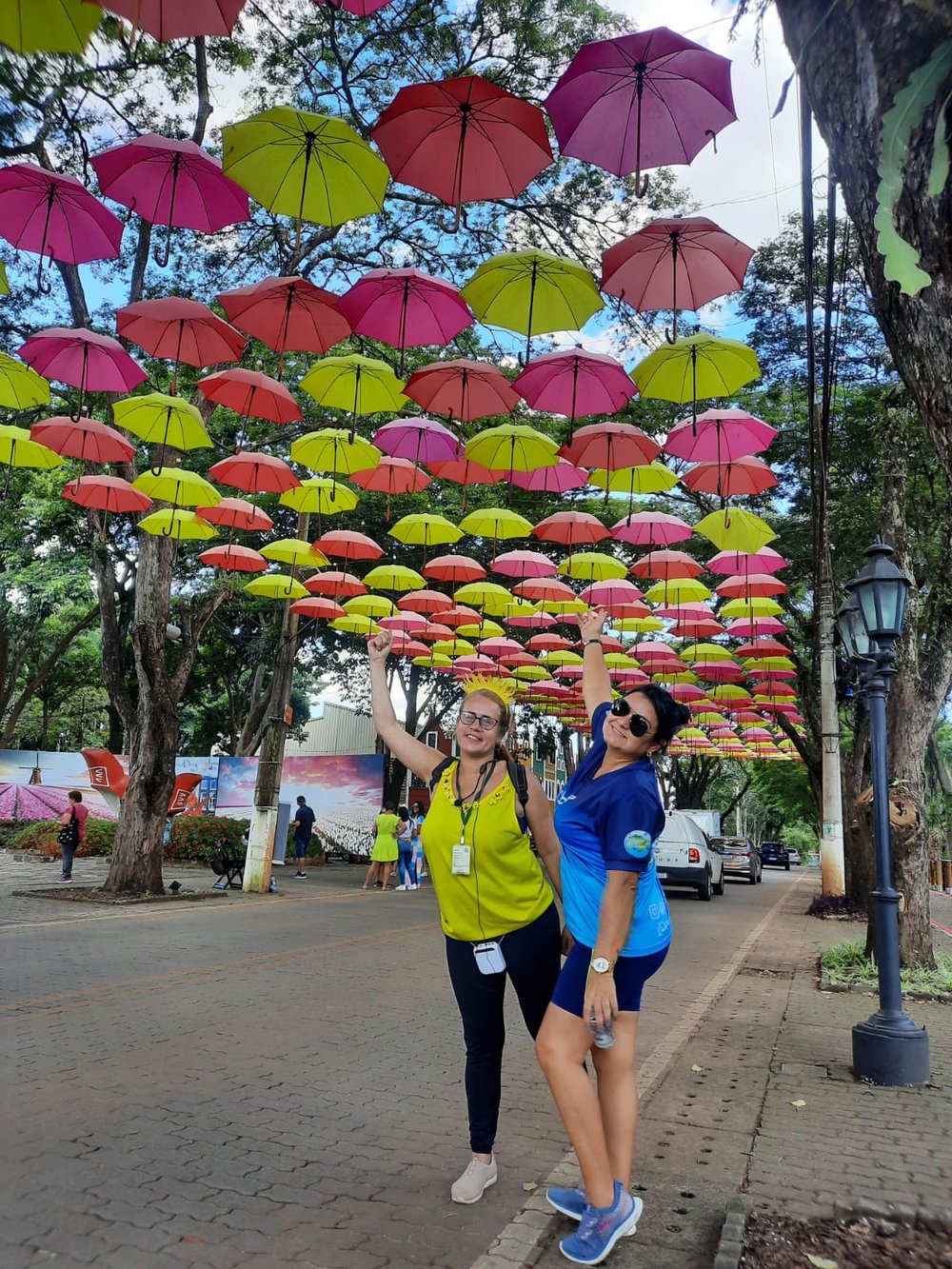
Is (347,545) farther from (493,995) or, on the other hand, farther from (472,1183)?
(472,1183)

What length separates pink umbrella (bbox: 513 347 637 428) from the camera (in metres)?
7.97

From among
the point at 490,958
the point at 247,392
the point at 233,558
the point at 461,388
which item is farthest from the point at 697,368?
the point at 233,558

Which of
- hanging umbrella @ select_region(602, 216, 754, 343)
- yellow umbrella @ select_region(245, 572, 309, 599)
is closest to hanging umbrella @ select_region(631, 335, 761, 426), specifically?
hanging umbrella @ select_region(602, 216, 754, 343)

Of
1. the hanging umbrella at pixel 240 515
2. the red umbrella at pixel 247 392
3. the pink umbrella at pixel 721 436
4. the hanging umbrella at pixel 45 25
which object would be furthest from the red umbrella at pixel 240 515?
the hanging umbrella at pixel 45 25

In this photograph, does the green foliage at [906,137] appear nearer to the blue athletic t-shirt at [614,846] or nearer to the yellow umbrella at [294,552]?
the blue athletic t-shirt at [614,846]

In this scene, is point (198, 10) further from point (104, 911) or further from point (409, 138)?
point (104, 911)

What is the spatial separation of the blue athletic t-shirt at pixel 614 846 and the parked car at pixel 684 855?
16882 mm

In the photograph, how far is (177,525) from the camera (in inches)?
463

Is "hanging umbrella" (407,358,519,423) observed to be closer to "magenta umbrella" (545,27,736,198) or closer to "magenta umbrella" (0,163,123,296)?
"magenta umbrella" (545,27,736,198)

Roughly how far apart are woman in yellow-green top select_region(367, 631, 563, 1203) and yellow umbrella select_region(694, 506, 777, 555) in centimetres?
836

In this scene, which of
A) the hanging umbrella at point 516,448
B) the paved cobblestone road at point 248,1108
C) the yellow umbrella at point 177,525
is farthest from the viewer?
the yellow umbrella at point 177,525

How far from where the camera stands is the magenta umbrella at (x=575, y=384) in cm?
797

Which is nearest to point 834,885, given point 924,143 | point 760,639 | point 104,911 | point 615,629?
point 760,639

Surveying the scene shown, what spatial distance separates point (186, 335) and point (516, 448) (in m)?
3.40
